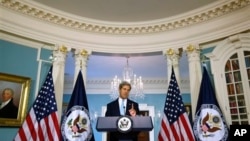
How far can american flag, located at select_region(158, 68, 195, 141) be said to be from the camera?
377 centimetres

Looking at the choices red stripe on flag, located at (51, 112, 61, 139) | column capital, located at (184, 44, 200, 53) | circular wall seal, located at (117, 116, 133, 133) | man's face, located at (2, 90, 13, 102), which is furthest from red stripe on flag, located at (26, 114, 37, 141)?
column capital, located at (184, 44, 200, 53)

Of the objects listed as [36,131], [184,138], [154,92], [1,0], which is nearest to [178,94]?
[184,138]

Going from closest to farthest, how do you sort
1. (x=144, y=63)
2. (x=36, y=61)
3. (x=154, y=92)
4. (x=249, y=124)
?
(x=249, y=124) < (x=36, y=61) < (x=144, y=63) < (x=154, y=92)

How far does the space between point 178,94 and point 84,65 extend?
6.74 ft

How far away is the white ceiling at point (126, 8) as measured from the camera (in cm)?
427

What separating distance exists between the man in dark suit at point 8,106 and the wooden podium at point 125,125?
100 inches

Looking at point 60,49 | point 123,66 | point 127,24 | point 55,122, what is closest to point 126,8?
point 127,24

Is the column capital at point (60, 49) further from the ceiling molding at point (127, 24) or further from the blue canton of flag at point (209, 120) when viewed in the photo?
the blue canton of flag at point (209, 120)

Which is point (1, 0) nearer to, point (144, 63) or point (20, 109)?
point (20, 109)

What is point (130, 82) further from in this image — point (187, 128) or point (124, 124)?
point (124, 124)

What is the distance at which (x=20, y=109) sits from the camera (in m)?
3.88

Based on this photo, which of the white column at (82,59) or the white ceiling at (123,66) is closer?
the white column at (82,59)

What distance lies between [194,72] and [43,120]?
2951 millimetres

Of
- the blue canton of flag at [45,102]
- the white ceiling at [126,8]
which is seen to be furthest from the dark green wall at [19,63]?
the white ceiling at [126,8]
